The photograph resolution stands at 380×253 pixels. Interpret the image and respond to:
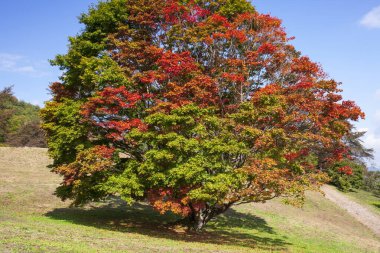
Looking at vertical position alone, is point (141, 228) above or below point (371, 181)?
below

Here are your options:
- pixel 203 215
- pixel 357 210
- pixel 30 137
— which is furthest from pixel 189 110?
pixel 30 137

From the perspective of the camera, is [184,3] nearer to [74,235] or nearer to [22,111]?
[74,235]

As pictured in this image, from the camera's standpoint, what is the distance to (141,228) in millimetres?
24188

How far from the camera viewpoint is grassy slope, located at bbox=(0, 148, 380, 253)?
15555mm

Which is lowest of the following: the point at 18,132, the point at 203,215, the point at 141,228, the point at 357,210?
the point at 141,228

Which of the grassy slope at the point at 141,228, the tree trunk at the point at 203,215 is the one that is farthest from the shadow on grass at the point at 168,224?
the tree trunk at the point at 203,215

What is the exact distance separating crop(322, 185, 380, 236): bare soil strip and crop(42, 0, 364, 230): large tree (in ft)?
67.4

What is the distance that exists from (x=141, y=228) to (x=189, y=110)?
10.7 meters

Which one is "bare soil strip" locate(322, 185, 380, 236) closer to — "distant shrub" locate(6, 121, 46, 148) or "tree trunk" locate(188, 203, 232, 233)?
"tree trunk" locate(188, 203, 232, 233)

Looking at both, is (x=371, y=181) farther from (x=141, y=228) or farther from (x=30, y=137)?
(x=30, y=137)

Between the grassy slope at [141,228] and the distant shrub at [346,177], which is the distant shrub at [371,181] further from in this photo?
the grassy slope at [141,228]

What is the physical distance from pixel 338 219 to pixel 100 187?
2888 cm

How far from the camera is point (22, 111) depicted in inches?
4210

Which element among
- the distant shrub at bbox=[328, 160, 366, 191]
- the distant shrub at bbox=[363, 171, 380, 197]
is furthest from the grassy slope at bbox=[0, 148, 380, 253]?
the distant shrub at bbox=[363, 171, 380, 197]
